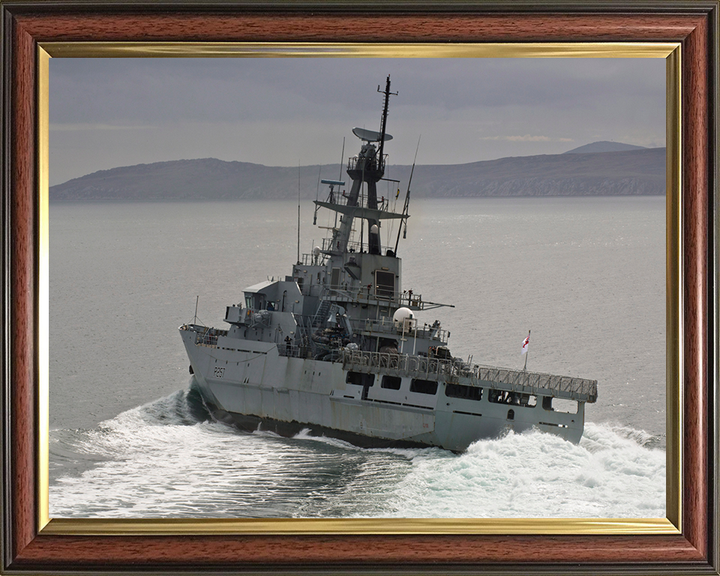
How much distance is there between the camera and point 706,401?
324 inches

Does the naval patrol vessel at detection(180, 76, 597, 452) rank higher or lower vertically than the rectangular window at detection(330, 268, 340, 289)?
lower

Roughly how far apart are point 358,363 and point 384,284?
4.59 meters

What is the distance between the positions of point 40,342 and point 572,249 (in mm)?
9442

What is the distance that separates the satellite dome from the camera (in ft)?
85.9

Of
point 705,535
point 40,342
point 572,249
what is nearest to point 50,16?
point 40,342

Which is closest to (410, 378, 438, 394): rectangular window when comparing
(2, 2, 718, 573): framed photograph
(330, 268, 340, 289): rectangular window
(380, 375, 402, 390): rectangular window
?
(380, 375, 402, 390): rectangular window

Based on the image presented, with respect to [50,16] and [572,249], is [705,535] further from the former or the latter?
[50,16]

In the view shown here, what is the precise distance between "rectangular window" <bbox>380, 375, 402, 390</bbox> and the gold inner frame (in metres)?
17.6

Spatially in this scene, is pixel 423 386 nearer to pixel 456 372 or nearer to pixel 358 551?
pixel 456 372

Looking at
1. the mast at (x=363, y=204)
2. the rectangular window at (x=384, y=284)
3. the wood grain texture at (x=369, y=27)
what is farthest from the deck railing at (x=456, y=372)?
the wood grain texture at (x=369, y=27)

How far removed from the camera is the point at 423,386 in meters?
25.5

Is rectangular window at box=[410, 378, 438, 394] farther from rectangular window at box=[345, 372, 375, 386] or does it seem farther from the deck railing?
rectangular window at box=[345, 372, 375, 386]

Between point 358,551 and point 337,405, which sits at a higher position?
point 358,551

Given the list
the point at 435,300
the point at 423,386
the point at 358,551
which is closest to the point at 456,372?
the point at 423,386
